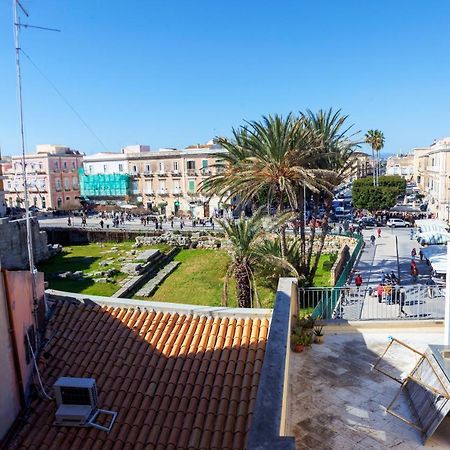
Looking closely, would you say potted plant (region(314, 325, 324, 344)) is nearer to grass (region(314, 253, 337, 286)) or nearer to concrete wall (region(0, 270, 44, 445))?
concrete wall (region(0, 270, 44, 445))

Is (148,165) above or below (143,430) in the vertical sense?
above

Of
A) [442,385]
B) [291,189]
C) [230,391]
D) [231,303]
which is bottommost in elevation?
[231,303]

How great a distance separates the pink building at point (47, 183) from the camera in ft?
214

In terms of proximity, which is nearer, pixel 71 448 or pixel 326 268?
pixel 71 448

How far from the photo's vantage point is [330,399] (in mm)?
6172

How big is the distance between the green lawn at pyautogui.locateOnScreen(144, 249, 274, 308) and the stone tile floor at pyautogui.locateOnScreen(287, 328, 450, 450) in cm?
1420

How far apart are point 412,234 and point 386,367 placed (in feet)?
110

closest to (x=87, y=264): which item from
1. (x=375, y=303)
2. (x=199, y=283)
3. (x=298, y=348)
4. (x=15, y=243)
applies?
(x=15, y=243)

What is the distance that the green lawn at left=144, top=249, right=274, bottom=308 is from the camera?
84.2 ft

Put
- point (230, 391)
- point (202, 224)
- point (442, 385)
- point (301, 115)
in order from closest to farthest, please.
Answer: point (442, 385) → point (230, 391) → point (301, 115) → point (202, 224)

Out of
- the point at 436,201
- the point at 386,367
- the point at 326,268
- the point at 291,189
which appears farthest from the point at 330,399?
the point at 436,201

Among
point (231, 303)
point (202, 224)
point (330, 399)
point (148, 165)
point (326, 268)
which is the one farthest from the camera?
point (148, 165)

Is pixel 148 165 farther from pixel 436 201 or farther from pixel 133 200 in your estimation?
pixel 436 201

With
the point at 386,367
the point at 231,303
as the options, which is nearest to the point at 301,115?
the point at 231,303
